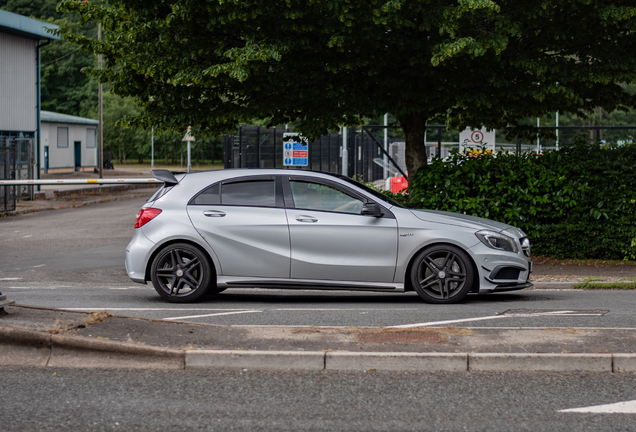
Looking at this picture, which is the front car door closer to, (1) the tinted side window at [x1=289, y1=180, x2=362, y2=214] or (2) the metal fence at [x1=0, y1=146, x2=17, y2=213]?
(1) the tinted side window at [x1=289, y1=180, x2=362, y2=214]

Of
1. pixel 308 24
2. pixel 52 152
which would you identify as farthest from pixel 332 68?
pixel 52 152

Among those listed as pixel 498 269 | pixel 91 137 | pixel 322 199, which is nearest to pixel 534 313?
pixel 498 269

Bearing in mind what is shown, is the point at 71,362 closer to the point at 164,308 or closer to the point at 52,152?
the point at 164,308

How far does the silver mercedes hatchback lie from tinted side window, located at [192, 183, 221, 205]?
59mm

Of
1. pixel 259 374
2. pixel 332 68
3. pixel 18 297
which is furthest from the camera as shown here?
pixel 332 68

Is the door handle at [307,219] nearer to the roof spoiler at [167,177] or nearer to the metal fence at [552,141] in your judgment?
the roof spoiler at [167,177]

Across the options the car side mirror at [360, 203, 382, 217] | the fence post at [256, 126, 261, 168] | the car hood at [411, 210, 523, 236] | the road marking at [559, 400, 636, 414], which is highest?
the fence post at [256, 126, 261, 168]

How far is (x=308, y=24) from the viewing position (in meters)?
11.7

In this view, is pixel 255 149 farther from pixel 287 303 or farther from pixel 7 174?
pixel 287 303

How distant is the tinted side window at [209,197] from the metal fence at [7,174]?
1628 centimetres

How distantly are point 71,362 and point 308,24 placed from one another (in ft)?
23.8

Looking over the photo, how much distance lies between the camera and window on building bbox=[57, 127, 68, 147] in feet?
180

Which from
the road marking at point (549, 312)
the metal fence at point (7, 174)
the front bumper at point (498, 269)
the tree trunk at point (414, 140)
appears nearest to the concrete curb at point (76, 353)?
the road marking at point (549, 312)

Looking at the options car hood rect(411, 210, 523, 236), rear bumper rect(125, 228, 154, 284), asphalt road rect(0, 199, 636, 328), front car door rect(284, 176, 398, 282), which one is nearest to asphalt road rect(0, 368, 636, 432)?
asphalt road rect(0, 199, 636, 328)
